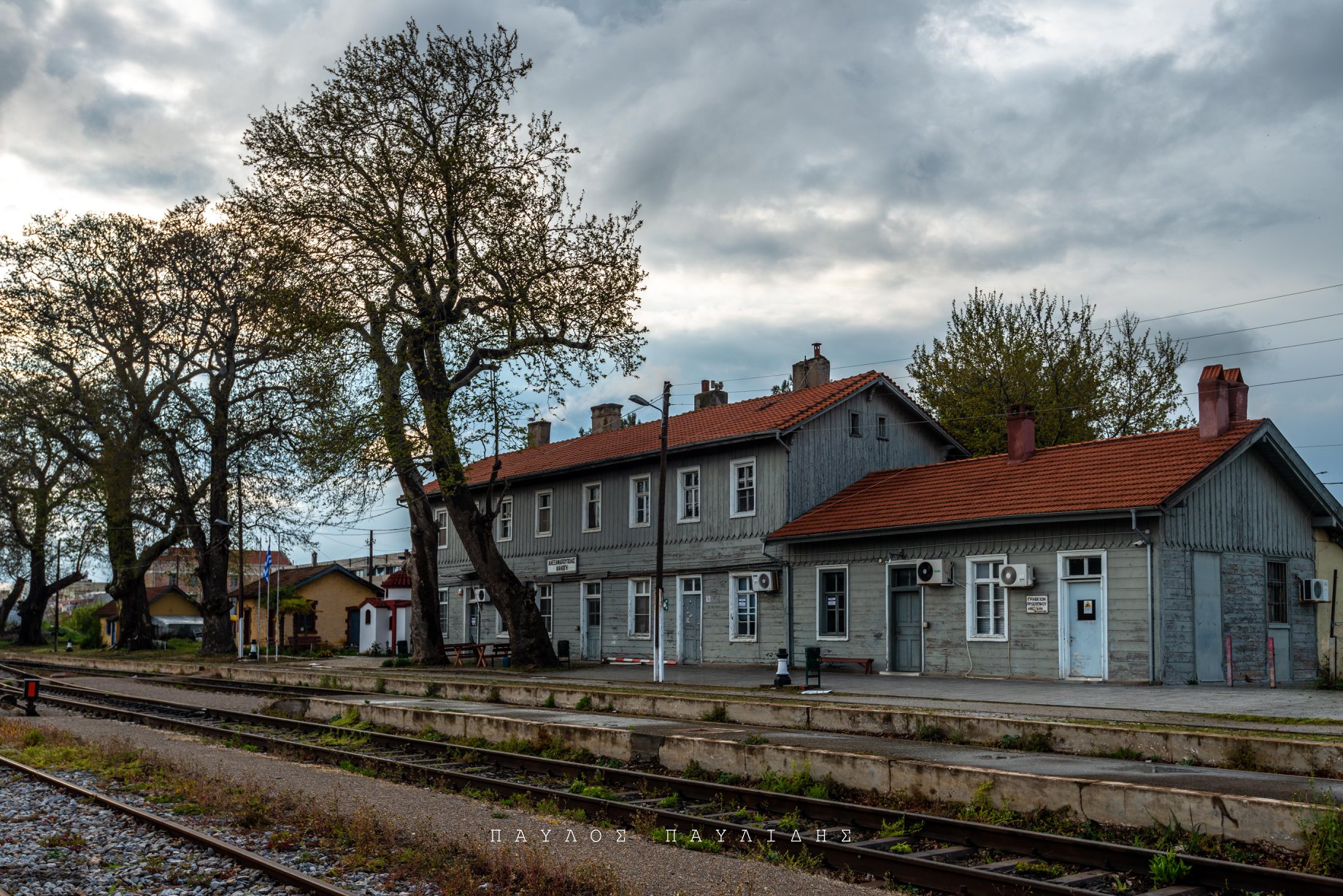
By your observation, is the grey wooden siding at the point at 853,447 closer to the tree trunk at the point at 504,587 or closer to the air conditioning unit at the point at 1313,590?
the tree trunk at the point at 504,587

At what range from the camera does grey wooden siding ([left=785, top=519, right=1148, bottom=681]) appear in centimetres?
2198

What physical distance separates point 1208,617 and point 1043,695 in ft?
17.9

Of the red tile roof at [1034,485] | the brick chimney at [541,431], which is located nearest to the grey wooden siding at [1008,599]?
the red tile roof at [1034,485]

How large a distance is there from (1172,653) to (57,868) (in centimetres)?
1907

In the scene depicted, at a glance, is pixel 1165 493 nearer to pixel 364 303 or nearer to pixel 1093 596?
pixel 1093 596

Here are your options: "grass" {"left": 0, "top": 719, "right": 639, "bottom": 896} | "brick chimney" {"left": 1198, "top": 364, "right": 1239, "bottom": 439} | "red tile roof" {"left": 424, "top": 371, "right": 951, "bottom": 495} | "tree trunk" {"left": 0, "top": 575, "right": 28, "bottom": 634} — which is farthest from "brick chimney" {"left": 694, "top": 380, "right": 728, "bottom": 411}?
"tree trunk" {"left": 0, "top": 575, "right": 28, "bottom": 634}

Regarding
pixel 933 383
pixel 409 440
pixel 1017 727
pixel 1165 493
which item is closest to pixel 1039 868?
pixel 1017 727

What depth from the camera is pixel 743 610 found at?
98.7ft

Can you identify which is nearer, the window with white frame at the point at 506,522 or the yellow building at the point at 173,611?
the window with white frame at the point at 506,522

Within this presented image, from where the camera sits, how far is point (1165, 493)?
70.7 ft

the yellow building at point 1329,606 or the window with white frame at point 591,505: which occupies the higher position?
the window with white frame at point 591,505

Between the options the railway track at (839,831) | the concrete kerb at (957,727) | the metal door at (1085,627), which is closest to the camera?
the railway track at (839,831)

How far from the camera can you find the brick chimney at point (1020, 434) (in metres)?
27.1

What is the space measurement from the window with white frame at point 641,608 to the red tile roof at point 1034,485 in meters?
5.55
